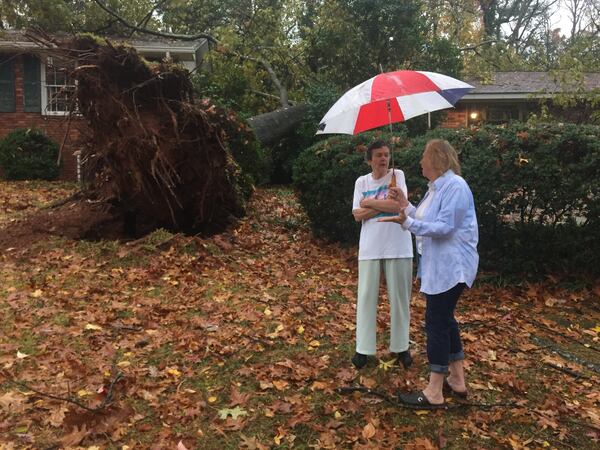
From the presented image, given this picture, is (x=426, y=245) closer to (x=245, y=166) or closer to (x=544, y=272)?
(x=544, y=272)

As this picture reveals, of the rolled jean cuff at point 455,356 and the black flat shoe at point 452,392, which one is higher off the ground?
the rolled jean cuff at point 455,356

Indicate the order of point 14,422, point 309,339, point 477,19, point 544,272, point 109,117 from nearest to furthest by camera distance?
1. point 14,422
2. point 309,339
3. point 544,272
4. point 109,117
5. point 477,19

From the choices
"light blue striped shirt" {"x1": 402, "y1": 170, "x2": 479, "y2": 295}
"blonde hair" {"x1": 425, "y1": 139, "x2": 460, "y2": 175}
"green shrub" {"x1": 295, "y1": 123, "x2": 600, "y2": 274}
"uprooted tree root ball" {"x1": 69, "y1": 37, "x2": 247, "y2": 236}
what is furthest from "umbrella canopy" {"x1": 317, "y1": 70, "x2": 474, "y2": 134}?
"uprooted tree root ball" {"x1": 69, "y1": 37, "x2": 247, "y2": 236}

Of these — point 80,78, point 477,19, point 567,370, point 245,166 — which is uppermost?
point 477,19

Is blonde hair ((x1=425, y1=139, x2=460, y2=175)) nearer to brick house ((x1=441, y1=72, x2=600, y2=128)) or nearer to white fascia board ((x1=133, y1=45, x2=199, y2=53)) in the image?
white fascia board ((x1=133, y1=45, x2=199, y2=53))

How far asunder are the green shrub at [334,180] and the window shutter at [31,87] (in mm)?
10038

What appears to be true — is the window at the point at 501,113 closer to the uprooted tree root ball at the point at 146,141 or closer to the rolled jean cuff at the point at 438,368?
the uprooted tree root ball at the point at 146,141

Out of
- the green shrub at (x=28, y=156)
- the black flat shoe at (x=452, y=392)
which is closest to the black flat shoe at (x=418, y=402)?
the black flat shoe at (x=452, y=392)

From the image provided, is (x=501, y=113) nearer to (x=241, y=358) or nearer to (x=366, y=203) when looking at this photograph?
(x=366, y=203)

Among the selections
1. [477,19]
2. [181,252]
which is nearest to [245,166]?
[181,252]

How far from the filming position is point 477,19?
112ft

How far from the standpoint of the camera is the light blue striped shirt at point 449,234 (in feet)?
11.3

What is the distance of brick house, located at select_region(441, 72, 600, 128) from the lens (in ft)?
59.4

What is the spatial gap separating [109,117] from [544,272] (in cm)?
611
